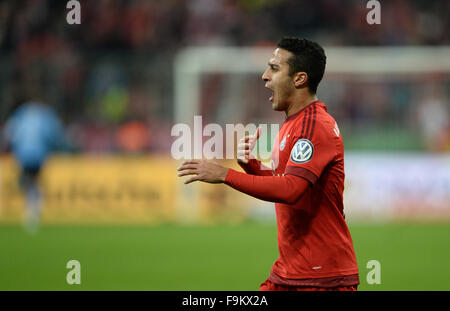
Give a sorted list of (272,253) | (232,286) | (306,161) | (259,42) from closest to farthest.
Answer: (306,161) → (232,286) → (272,253) → (259,42)

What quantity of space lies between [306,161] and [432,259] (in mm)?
6498

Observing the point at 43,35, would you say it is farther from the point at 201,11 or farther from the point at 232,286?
the point at 232,286

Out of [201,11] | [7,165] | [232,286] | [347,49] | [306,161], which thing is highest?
[201,11]

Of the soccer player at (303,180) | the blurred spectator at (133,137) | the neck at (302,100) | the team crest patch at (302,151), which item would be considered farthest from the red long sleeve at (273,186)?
the blurred spectator at (133,137)

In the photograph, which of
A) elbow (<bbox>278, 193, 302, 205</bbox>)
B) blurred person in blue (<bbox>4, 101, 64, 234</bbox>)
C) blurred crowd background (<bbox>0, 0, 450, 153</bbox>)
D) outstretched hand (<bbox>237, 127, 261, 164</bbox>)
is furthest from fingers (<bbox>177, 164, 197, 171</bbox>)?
blurred crowd background (<bbox>0, 0, 450, 153</bbox>)

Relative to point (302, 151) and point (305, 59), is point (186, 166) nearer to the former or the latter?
point (302, 151)

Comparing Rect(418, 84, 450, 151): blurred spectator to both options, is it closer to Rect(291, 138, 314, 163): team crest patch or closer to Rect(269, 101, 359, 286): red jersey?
Rect(269, 101, 359, 286): red jersey

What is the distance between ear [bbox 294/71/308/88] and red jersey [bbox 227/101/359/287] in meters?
0.16

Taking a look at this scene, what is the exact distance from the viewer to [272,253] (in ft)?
35.0

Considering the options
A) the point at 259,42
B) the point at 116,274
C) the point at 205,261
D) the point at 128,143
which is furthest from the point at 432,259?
the point at 259,42

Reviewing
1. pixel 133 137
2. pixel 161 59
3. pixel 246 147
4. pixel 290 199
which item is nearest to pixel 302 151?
pixel 290 199

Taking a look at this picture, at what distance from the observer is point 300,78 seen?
439 centimetres

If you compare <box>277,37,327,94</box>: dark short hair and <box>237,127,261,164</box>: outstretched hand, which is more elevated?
<box>277,37,327,94</box>: dark short hair

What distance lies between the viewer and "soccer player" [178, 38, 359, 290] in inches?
159
